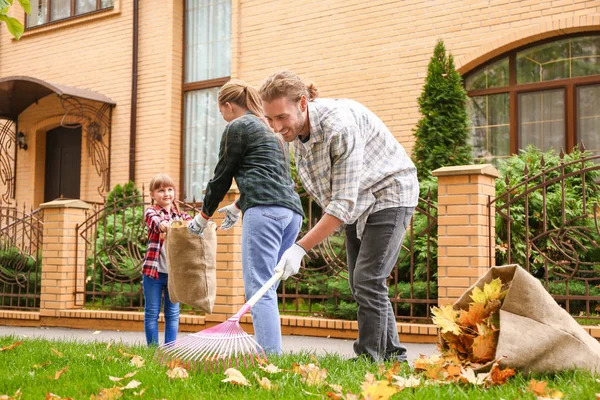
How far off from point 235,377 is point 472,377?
1053 millimetres

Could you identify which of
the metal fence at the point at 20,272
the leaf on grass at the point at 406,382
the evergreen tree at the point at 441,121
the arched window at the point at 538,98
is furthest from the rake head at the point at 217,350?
the arched window at the point at 538,98

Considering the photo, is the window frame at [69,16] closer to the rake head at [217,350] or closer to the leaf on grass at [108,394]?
the rake head at [217,350]

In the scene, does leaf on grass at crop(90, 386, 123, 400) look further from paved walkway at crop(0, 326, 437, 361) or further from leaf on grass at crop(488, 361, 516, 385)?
paved walkway at crop(0, 326, 437, 361)

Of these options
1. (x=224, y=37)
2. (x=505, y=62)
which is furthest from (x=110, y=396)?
(x=224, y=37)

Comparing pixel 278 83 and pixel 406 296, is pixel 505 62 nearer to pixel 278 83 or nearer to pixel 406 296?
pixel 406 296

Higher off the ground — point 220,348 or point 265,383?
point 220,348

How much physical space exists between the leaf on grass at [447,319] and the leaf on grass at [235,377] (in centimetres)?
102

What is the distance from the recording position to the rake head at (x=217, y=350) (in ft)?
11.1

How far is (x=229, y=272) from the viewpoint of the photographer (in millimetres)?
7125

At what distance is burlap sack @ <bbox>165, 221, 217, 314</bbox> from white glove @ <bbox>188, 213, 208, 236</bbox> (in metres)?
0.15

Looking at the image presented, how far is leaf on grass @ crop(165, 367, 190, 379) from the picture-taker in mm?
3324

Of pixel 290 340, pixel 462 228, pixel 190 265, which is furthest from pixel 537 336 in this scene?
pixel 290 340

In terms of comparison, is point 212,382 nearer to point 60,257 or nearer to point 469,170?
point 469,170

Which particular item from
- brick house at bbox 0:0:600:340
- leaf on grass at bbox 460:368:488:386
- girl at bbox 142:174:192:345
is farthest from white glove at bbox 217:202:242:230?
brick house at bbox 0:0:600:340
